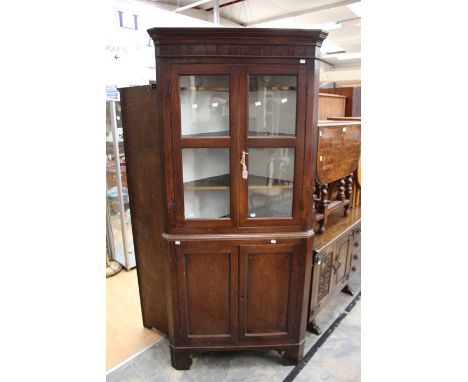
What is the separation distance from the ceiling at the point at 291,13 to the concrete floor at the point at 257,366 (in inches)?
154

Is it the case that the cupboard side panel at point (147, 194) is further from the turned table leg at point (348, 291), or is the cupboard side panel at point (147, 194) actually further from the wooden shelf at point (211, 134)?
the turned table leg at point (348, 291)

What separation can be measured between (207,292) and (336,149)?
1283 mm

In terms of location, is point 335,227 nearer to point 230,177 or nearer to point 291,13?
point 230,177

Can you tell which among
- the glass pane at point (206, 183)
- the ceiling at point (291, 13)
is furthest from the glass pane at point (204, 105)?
the ceiling at point (291, 13)

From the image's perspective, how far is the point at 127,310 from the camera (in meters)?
2.68

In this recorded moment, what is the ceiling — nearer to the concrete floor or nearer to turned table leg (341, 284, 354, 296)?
turned table leg (341, 284, 354, 296)

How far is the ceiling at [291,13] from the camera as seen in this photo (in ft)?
14.4

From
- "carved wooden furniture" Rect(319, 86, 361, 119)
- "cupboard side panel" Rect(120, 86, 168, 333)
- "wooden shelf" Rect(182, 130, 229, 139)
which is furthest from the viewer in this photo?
"carved wooden furniture" Rect(319, 86, 361, 119)

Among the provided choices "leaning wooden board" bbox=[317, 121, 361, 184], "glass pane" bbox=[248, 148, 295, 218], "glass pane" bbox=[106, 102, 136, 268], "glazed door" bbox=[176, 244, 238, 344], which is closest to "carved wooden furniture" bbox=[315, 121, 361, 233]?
"leaning wooden board" bbox=[317, 121, 361, 184]

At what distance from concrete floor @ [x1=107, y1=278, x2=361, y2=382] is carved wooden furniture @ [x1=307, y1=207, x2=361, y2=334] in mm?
196

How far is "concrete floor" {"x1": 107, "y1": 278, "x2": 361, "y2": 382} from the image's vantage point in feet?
6.51

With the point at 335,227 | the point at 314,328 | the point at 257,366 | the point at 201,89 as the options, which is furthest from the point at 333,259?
the point at 201,89
